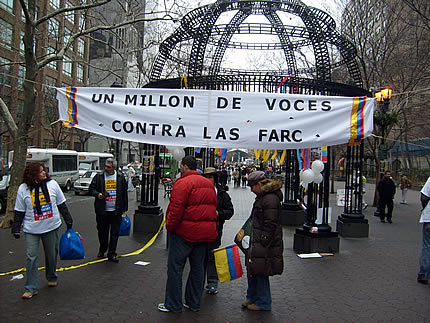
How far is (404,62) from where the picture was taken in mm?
16562

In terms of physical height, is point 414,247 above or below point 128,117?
below

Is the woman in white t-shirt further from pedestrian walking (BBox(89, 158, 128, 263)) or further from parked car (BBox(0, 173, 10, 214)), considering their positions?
parked car (BBox(0, 173, 10, 214))

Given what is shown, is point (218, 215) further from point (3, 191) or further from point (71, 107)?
point (3, 191)

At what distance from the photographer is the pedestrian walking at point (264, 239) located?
170 inches

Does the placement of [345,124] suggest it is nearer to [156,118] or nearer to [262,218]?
[262,218]

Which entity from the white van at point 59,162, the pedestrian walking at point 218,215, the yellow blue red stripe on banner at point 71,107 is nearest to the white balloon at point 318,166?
the pedestrian walking at point 218,215

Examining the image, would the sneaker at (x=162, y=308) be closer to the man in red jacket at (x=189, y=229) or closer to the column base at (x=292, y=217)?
the man in red jacket at (x=189, y=229)

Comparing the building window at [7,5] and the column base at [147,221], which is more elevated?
the building window at [7,5]

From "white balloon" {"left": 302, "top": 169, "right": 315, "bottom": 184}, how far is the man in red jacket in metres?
3.64

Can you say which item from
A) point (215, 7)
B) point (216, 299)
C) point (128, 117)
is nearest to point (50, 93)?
point (215, 7)

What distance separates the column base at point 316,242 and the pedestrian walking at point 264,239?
326 centimetres

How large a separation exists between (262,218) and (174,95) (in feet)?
7.89

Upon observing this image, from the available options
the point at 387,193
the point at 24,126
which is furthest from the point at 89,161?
the point at 387,193

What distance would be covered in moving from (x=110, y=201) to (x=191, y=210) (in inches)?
112
